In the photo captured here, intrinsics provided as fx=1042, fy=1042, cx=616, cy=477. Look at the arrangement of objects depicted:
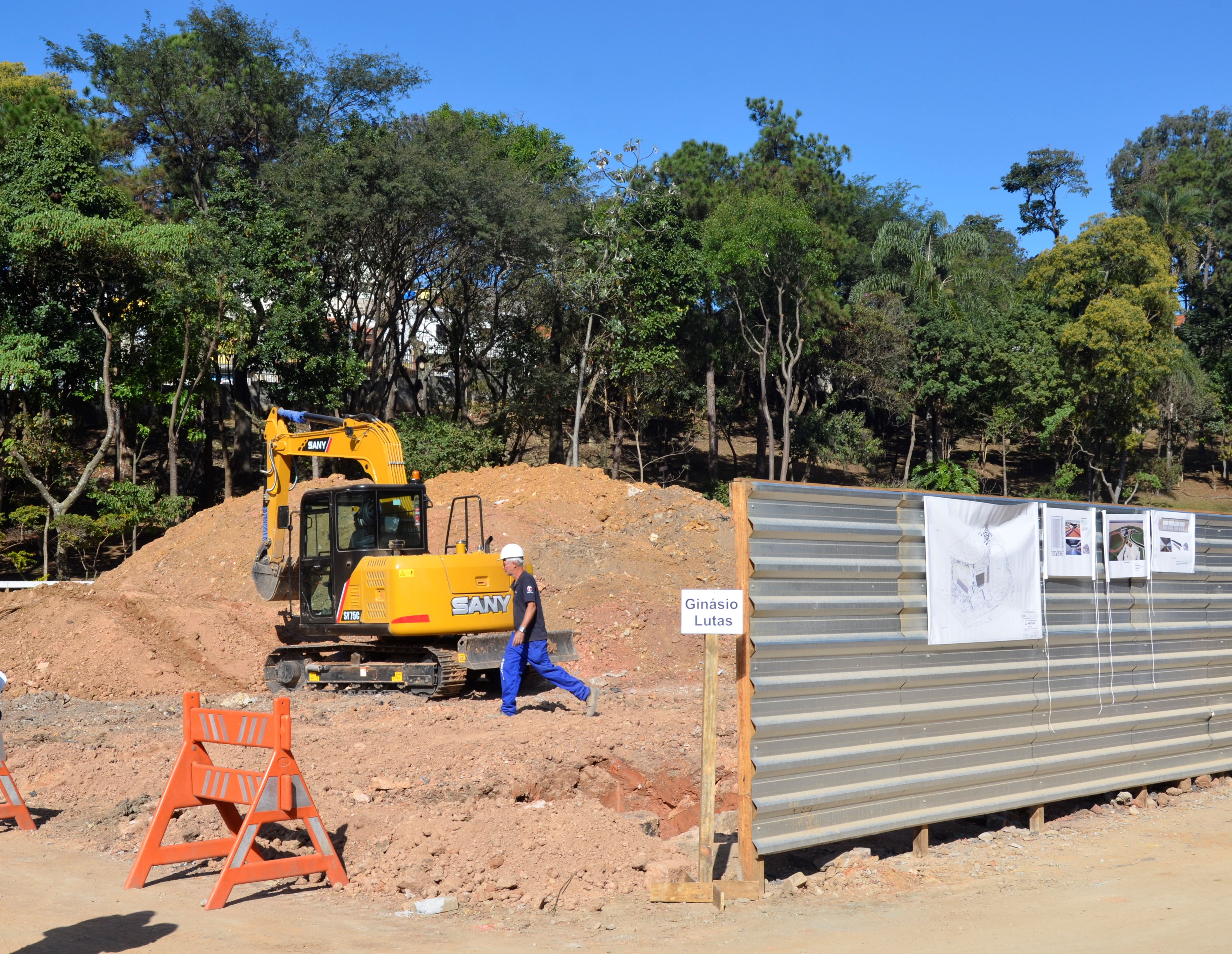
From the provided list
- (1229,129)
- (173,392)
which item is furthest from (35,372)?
(1229,129)

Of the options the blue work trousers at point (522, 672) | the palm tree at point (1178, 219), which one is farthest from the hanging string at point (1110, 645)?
the palm tree at point (1178, 219)

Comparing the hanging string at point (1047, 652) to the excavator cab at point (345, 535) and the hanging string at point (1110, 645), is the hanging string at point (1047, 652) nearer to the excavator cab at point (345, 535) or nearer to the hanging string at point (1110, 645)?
the hanging string at point (1110, 645)

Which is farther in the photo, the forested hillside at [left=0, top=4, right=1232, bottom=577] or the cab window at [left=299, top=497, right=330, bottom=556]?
the forested hillside at [left=0, top=4, right=1232, bottom=577]

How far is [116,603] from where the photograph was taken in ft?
50.5

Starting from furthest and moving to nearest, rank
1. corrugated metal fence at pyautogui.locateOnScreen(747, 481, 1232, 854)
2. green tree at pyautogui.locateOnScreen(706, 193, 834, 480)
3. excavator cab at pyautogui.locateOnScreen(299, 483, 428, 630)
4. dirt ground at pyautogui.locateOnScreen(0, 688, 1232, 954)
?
1. green tree at pyautogui.locateOnScreen(706, 193, 834, 480)
2. excavator cab at pyautogui.locateOnScreen(299, 483, 428, 630)
3. corrugated metal fence at pyautogui.locateOnScreen(747, 481, 1232, 854)
4. dirt ground at pyautogui.locateOnScreen(0, 688, 1232, 954)

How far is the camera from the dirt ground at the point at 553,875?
5434 mm

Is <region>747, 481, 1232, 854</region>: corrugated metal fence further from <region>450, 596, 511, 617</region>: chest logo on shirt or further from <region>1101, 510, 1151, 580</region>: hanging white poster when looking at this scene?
<region>450, 596, 511, 617</region>: chest logo on shirt

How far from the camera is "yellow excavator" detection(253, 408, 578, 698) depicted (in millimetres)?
12109

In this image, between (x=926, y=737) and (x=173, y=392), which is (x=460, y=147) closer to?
(x=173, y=392)

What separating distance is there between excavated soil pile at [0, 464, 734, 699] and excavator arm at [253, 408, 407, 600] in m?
0.68

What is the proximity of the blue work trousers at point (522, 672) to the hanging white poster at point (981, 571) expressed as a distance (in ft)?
15.9

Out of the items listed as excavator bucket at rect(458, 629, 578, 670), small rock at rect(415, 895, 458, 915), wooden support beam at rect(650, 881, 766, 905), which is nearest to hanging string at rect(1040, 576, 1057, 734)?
wooden support beam at rect(650, 881, 766, 905)

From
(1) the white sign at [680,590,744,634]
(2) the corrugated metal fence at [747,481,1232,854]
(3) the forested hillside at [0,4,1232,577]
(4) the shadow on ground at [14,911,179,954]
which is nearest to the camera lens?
(4) the shadow on ground at [14,911,179,954]

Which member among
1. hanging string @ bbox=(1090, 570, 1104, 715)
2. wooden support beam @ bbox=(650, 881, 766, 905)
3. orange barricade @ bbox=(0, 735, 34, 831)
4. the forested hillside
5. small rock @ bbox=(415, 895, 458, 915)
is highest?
the forested hillside
